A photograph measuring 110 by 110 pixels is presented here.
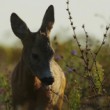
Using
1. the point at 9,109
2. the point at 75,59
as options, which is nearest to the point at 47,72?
the point at 9,109

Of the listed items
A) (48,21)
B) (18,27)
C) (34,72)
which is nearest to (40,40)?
(34,72)

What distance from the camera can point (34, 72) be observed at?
14.3 m

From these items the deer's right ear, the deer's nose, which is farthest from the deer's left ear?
the deer's nose

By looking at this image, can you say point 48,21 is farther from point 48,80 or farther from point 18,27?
point 48,80

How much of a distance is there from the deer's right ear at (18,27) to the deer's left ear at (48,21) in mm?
273

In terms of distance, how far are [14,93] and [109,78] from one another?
16.0 ft

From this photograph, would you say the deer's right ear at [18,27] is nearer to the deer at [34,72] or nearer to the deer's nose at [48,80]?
the deer at [34,72]

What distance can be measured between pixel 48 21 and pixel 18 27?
0.58 metres

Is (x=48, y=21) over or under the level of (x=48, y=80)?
over

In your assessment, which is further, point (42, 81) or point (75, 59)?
point (75, 59)

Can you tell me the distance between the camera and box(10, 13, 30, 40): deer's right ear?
14791 millimetres

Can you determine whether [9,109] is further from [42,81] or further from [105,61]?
[105,61]

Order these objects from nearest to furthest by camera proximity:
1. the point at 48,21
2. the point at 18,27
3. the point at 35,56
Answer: the point at 35,56 → the point at 18,27 → the point at 48,21

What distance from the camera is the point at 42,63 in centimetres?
1414
